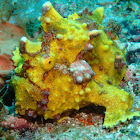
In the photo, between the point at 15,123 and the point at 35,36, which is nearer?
the point at 15,123

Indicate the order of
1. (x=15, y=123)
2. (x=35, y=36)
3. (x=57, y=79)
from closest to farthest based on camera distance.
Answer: (x=57, y=79) < (x=15, y=123) < (x=35, y=36)

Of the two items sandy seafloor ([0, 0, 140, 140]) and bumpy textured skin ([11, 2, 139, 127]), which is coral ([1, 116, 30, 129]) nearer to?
sandy seafloor ([0, 0, 140, 140])

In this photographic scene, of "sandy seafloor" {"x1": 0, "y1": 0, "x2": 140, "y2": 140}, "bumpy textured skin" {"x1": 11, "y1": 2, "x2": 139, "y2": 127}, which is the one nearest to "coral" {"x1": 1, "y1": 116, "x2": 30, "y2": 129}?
"sandy seafloor" {"x1": 0, "y1": 0, "x2": 140, "y2": 140}

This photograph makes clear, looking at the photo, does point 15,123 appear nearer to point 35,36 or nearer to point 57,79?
point 57,79

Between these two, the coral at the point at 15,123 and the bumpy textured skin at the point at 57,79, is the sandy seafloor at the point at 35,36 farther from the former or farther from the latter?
the bumpy textured skin at the point at 57,79

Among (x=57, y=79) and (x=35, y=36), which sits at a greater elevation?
(x=35, y=36)

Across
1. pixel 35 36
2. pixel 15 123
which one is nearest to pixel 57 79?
pixel 15 123
